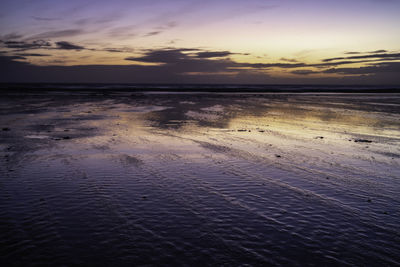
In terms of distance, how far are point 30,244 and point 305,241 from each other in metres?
6.47

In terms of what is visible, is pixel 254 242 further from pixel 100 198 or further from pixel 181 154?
pixel 181 154

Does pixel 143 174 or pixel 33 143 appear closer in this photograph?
pixel 143 174

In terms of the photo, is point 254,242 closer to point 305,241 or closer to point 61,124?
point 305,241

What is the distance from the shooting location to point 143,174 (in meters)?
12.8

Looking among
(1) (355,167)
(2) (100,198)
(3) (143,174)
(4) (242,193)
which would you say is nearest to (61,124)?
(3) (143,174)

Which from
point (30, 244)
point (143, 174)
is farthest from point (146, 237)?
point (143, 174)

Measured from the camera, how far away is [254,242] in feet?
24.2

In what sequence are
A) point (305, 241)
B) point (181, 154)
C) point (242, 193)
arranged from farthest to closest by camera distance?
point (181, 154) → point (242, 193) → point (305, 241)

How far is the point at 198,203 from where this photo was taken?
31.9ft

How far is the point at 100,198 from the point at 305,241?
20.8ft

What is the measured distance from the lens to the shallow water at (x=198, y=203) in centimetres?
689

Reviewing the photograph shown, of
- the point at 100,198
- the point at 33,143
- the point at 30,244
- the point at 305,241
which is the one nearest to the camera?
the point at 30,244

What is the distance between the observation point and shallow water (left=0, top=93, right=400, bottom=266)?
6887mm

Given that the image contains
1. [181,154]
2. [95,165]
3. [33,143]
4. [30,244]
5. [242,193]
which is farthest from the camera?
[33,143]
